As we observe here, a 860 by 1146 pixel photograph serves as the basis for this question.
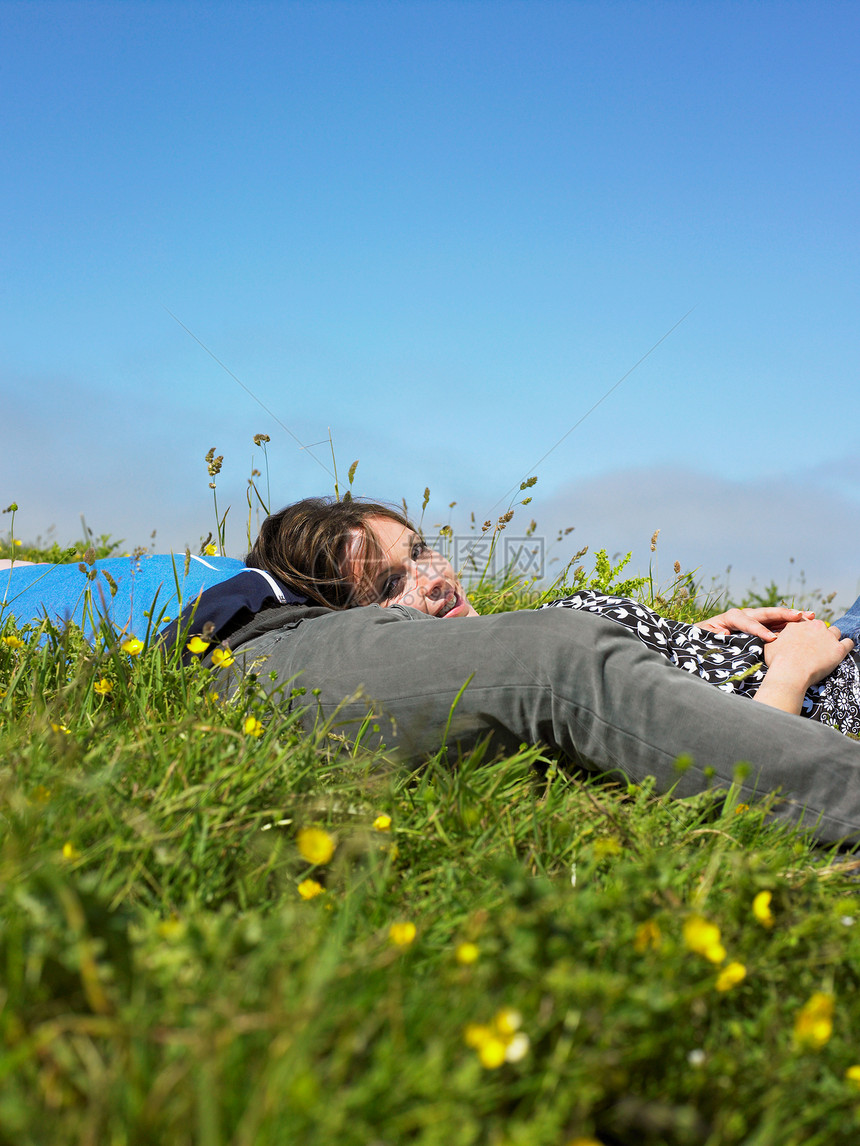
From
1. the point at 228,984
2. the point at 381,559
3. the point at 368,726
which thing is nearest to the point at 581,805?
the point at 368,726

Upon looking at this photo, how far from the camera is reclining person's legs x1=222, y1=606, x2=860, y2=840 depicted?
2033 millimetres

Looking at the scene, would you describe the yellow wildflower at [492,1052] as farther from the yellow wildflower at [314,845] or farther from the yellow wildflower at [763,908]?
the yellow wildflower at [763,908]

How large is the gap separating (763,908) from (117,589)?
2.32 meters

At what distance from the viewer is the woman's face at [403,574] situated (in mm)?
3221

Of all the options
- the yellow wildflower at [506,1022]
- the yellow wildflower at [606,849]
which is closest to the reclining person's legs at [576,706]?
the yellow wildflower at [606,849]

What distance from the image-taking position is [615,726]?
2.12 m

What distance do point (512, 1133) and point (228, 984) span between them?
41cm

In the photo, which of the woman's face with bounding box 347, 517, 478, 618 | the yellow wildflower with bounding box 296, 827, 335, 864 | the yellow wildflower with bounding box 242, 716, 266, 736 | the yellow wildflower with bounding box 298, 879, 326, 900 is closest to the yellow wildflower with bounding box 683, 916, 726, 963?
the yellow wildflower with bounding box 296, 827, 335, 864

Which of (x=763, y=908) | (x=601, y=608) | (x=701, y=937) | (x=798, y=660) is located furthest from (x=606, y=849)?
(x=601, y=608)

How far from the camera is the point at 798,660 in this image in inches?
108

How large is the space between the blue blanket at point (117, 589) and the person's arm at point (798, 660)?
1.91m

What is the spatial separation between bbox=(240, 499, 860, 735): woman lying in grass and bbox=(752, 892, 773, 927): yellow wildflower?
1.35m

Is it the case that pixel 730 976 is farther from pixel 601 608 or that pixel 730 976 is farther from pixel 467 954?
pixel 601 608

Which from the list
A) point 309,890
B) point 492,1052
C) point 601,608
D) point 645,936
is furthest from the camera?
point 601,608
